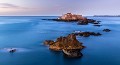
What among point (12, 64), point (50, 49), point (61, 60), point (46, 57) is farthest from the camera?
point (50, 49)

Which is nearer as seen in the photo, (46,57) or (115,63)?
(115,63)

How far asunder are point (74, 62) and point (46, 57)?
6.92 metres

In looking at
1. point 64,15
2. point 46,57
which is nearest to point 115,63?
point 46,57

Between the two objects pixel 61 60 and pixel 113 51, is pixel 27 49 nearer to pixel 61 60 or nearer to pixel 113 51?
pixel 61 60

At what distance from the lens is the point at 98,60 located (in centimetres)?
4241

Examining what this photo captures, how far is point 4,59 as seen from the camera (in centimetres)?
4262

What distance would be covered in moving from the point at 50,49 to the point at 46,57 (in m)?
5.57

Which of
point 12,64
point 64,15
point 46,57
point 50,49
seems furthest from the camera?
point 64,15

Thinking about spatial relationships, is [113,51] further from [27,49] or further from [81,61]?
[27,49]

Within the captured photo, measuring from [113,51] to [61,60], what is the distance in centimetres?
1522

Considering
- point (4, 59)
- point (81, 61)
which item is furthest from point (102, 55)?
point (4, 59)

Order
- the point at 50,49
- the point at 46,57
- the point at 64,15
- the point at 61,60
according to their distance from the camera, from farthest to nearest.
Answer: the point at 64,15
the point at 50,49
the point at 46,57
the point at 61,60

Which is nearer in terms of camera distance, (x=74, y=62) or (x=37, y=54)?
(x=74, y=62)

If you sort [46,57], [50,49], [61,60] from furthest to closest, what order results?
[50,49] → [46,57] → [61,60]
